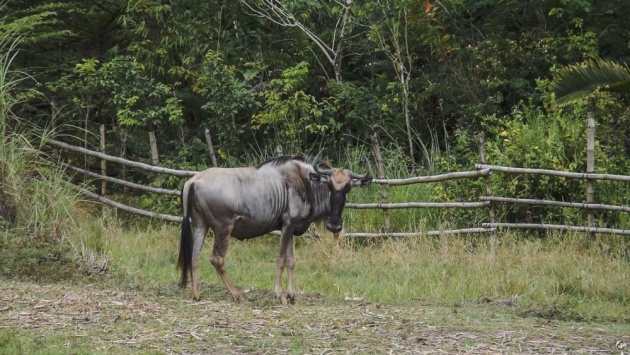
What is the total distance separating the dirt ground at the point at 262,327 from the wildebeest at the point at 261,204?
677 mm

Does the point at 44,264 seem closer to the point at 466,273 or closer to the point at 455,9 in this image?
the point at 466,273

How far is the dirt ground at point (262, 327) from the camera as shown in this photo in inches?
302

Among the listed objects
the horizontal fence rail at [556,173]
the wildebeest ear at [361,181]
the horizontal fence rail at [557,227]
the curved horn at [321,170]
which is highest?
the horizontal fence rail at [556,173]

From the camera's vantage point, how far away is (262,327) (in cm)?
836

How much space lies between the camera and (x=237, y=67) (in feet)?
54.9

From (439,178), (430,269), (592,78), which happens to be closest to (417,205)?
(439,178)

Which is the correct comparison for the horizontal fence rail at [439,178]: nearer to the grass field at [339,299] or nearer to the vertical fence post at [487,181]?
the vertical fence post at [487,181]

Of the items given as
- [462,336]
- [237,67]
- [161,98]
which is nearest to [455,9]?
[237,67]

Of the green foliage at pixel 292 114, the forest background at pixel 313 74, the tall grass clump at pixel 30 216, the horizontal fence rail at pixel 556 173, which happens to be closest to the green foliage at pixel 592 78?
the horizontal fence rail at pixel 556 173

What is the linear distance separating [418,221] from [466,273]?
2.20m

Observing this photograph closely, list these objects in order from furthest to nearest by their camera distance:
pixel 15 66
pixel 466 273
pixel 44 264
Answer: pixel 15 66
pixel 466 273
pixel 44 264

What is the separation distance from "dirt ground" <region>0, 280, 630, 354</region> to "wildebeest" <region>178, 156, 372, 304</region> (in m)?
0.68

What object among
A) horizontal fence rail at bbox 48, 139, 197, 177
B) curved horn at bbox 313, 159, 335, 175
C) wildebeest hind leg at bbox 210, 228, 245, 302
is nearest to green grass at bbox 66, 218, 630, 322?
wildebeest hind leg at bbox 210, 228, 245, 302

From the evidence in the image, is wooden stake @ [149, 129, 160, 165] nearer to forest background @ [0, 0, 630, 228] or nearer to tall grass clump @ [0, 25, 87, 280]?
forest background @ [0, 0, 630, 228]
